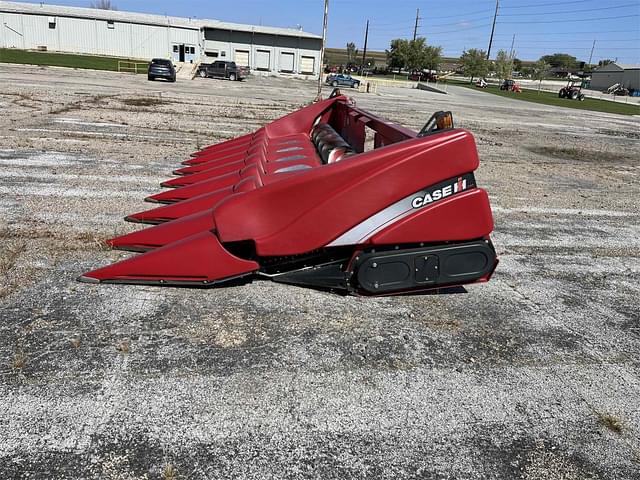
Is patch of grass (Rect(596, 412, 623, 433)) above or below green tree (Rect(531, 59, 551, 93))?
below

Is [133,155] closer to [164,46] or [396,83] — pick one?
[396,83]

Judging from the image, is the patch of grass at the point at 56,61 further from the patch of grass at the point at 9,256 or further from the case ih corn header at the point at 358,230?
the case ih corn header at the point at 358,230

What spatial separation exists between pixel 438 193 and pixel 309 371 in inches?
59.7

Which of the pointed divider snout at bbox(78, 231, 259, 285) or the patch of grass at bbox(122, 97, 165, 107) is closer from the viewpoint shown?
the pointed divider snout at bbox(78, 231, 259, 285)

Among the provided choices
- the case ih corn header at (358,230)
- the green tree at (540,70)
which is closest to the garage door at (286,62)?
the green tree at (540,70)

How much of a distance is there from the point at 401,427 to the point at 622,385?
4.71 ft

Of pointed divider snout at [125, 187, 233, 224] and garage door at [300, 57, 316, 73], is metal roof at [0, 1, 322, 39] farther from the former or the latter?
pointed divider snout at [125, 187, 233, 224]

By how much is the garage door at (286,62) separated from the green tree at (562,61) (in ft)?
350

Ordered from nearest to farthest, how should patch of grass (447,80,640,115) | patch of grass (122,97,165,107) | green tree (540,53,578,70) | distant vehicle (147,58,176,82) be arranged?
patch of grass (122,97,165,107) → distant vehicle (147,58,176,82) → patch of grass (447,80,640,115) → green tree (540,53,578,70)

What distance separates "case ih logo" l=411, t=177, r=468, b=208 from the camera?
3428 mm

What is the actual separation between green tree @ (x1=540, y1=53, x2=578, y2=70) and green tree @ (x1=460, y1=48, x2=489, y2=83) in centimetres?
5824

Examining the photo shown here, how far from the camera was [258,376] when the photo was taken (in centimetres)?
269

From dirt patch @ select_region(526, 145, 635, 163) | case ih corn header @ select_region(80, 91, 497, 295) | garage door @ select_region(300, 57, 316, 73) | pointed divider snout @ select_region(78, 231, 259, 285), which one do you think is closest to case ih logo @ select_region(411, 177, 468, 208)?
case ih corn header @ select_region(80, 91, 497, 295)

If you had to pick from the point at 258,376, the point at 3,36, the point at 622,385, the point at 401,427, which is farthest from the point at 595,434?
the point at 3,36
